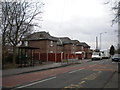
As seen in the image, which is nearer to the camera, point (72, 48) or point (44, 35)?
point (44, 35)

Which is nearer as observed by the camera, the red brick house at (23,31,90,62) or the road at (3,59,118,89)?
the road at (3,59,118,89)

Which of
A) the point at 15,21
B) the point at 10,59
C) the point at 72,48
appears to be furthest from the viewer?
the point at 72,48

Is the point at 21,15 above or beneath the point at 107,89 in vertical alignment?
above

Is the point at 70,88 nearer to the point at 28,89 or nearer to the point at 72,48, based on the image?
the point at 28,89

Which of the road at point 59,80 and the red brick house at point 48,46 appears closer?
the road at point 59,80

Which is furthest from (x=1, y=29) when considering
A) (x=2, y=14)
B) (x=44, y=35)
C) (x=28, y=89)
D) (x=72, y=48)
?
(x=72, y=48)

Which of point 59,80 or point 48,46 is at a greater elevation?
point 48,46

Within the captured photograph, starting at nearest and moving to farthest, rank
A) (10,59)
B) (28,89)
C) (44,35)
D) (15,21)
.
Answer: (28,89) < (15,21) < (10,59) < (44,35)

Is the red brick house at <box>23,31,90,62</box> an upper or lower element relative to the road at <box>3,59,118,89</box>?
upper

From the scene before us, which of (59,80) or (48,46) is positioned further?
(48,46)

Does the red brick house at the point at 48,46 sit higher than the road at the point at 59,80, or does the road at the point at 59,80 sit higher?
the red brick house at the point at 48,46

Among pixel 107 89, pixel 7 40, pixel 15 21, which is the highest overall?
pixel 15 21

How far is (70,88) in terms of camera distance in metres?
11.1

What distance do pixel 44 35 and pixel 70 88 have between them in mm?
47661
